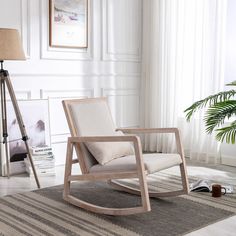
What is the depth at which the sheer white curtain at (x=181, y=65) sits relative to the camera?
444 centimetres

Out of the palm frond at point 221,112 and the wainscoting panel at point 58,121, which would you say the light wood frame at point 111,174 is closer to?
the palm frond at point 221,112

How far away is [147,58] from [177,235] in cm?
299

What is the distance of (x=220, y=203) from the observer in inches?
120

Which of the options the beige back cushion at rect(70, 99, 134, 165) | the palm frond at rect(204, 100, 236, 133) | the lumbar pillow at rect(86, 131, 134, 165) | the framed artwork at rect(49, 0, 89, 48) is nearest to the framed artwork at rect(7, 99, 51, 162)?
the framed artwork at rect(49, 0, 89, 48)

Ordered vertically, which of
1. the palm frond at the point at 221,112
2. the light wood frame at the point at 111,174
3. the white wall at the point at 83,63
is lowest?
the light wood frame at the point at 111,174

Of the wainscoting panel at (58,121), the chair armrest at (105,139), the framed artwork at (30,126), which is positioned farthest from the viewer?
the wainscoting panel at (58,121)

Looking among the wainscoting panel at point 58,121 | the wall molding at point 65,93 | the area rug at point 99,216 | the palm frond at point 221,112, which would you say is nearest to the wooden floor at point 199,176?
the area rug at point 99,216

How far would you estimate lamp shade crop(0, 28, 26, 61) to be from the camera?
10.6 ft

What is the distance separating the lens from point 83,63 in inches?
177

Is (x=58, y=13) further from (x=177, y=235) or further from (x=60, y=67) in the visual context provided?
(x=177, y=235)

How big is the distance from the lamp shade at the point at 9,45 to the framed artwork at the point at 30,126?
0.77m

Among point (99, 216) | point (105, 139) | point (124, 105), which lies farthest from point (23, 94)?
point (99, 216)

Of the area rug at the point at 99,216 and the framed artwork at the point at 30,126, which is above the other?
the framed artwork at the point at 30,126

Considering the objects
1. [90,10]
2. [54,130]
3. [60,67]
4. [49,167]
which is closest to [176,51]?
[90,10]
